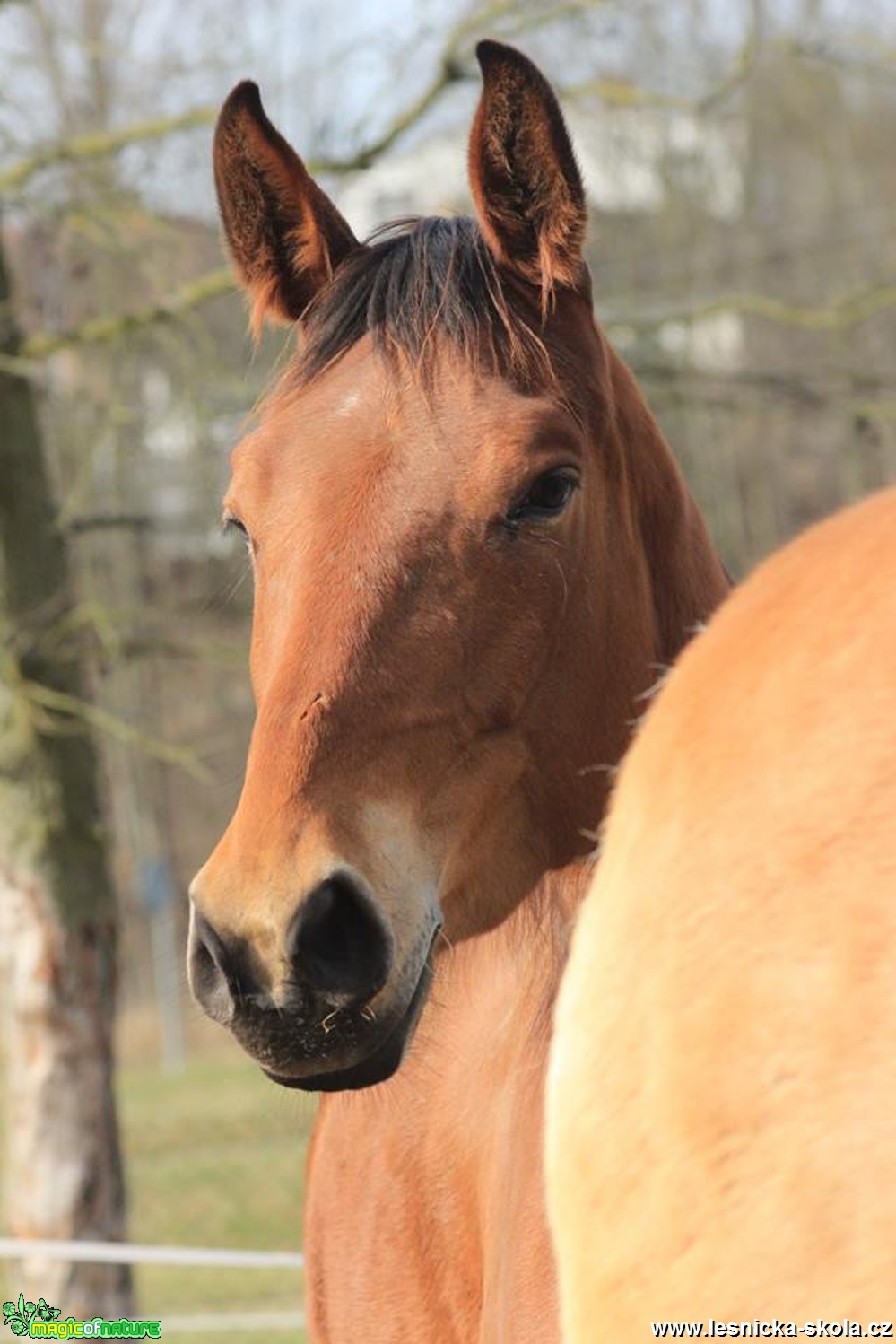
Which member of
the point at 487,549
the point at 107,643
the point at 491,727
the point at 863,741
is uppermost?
the point at 863,741

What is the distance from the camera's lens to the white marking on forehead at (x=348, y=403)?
6.97 feet

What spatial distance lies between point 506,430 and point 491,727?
0.38m

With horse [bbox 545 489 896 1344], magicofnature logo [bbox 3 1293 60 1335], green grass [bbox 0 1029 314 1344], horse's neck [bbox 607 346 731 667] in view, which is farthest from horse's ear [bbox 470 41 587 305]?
green grass [bbox 0 1029 314 1344]

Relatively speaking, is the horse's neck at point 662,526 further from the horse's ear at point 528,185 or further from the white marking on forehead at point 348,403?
the white marking on forehead at point 348,403

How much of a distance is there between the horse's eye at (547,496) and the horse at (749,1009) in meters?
1.16

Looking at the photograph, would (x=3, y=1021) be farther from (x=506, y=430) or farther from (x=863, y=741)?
(x=863, y=741)

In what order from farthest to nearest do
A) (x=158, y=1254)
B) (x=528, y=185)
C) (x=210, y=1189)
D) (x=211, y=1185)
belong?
(x=211, y=1185) → (x=210, y=1189) → (x=158, y=1254) → (x=528, y=185)

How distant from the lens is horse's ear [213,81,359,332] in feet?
8.13

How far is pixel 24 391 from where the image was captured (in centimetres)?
701

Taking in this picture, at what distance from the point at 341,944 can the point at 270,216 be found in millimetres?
1286

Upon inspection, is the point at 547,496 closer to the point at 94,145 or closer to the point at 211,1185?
the point at 94,145

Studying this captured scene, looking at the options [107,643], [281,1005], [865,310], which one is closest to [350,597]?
[281,1005]

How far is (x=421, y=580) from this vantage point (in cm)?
198

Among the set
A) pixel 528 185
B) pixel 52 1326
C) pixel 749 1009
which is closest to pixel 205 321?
pixel 52 1326
